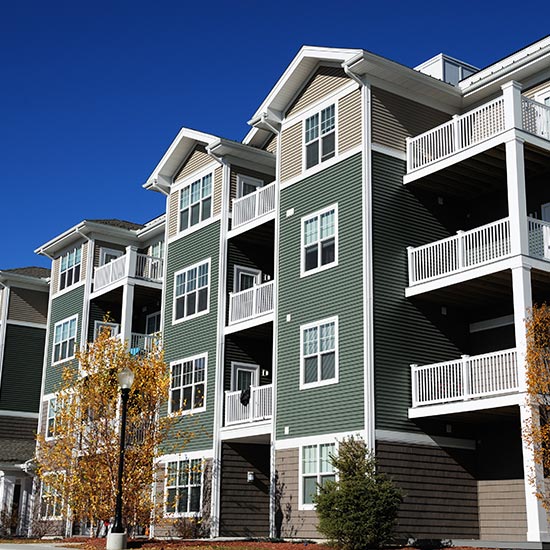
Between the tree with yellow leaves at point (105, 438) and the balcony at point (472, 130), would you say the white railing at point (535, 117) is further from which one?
the tree with yellow leaves at point (105, 438)

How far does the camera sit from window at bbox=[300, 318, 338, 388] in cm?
2372

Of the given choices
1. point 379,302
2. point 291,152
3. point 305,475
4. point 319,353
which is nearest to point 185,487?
point 305,475

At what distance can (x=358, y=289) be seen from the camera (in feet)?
76.4

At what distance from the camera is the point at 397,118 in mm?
25047

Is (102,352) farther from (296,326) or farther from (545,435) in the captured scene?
(545,435)

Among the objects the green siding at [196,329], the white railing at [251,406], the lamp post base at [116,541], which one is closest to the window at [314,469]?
the white railing at [251,406]

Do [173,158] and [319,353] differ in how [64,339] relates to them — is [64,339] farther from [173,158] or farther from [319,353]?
[319,353]

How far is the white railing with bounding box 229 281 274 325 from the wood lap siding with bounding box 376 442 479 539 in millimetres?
6774

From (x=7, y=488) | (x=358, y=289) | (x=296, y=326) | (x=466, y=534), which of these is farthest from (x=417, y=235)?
(x=7, y=488)

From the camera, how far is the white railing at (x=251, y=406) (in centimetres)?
2634

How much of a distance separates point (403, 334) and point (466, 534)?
18.5ft

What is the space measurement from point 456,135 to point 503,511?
10227 millimetres

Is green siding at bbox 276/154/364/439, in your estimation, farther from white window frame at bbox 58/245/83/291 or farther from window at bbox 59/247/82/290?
window at bbox 59/247/82/290

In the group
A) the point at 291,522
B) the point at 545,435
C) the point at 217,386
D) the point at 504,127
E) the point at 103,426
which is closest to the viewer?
the point at 545,435
